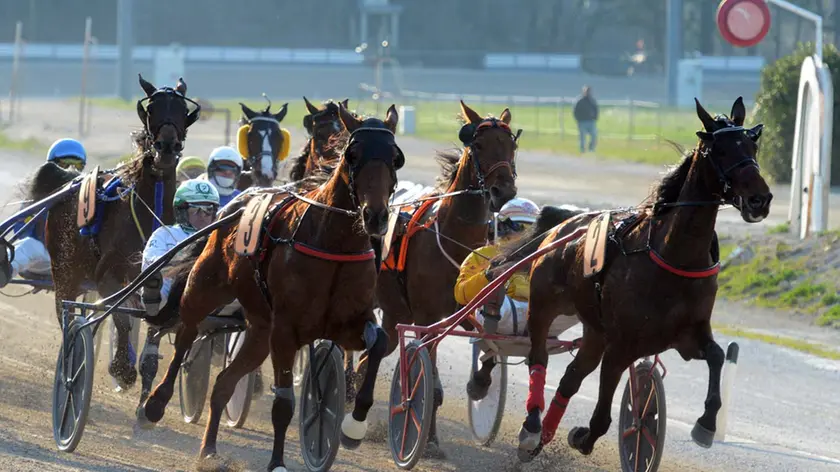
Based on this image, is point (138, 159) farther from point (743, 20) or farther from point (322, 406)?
point (743, 20)

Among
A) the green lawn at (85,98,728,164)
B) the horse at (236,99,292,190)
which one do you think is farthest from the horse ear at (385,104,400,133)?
the green lawn at (85,98,728,164)

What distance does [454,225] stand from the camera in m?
8.45

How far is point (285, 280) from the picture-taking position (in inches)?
271

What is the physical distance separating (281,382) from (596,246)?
64.1 inches

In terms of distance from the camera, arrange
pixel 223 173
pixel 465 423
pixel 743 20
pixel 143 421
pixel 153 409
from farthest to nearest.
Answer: pixel 743 20, pixel 223 173, pixel 465 423, pixel 143 421, pixel 153 409

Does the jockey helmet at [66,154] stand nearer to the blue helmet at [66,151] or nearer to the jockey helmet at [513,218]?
the blue helmet at [66,151]

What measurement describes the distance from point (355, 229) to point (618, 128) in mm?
26643

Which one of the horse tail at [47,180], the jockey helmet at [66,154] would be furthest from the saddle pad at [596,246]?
the jockey helmet at [66,154]

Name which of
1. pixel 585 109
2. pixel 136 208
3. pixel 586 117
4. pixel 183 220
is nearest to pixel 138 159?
pixel 136 208

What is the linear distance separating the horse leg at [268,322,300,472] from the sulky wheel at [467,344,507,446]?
6.13 feet

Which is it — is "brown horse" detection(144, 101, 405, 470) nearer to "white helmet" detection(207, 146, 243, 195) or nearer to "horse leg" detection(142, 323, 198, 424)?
"horse leg" detection(142, 323, 198, 424)

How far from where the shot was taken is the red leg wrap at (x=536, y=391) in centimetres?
735

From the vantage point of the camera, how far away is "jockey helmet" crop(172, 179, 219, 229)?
844 centimetres

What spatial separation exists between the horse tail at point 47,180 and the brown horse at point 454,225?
10.7 ft
